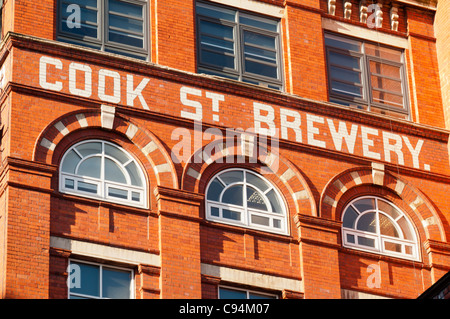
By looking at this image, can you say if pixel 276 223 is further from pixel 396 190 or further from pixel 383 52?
pixel 383 52

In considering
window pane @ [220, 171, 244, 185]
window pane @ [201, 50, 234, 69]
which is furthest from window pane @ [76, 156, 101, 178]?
window pane @ [201, 50, 234, 69]

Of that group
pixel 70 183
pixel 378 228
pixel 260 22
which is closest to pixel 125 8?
pixel 260 22

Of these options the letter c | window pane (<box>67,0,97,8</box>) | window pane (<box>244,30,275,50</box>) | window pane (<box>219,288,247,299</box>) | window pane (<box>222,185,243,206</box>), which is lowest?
window pane (<box>219,288,247,299</box>)

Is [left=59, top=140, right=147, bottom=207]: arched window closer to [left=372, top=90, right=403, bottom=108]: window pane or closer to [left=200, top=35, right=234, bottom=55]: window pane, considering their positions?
[left=200, top=35, right=234, bottom=55]: window pane

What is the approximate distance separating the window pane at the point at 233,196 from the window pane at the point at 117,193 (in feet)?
8.79

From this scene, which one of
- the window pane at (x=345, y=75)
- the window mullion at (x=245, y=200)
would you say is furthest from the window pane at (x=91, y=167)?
the window pane at (x=345, y=75)

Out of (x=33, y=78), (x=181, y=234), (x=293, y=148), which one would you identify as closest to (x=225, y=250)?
(x=181, y=234)

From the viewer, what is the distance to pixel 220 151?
36.2m

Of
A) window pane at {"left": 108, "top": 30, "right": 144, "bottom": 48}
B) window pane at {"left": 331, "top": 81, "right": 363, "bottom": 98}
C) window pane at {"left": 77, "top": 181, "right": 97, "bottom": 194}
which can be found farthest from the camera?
window pane at {"left": 331, "top": 81, "right": 363, "bottom": 98}

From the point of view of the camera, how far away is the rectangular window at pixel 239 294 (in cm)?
3456

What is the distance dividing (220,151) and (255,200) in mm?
1546

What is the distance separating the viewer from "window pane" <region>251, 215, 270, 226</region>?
35.9 metres

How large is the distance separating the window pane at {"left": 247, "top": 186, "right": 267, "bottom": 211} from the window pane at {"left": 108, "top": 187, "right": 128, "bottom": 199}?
3.35m

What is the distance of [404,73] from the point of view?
40469mm
